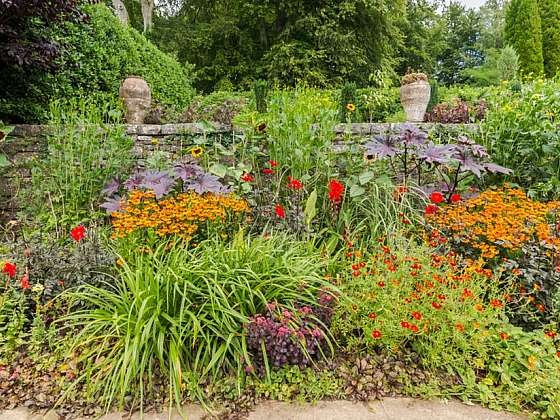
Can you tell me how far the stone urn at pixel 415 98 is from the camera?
416 centimetres

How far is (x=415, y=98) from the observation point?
4199 mm

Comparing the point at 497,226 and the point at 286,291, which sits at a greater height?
the point at 497,226

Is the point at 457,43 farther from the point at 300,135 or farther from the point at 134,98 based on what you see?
the point at 300,135

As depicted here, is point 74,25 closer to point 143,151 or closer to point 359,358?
point 143,151

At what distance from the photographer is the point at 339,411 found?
4.94ft

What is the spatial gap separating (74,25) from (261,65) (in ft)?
27.5

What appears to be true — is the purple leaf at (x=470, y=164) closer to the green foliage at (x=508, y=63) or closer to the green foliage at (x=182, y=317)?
the green foliage at (x=182, y=317)

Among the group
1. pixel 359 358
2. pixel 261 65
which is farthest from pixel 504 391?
pixel 261 65

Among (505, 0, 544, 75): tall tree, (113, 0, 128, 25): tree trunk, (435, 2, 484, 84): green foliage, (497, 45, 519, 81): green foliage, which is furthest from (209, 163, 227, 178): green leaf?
(435, 2, 484, 84): green foliage

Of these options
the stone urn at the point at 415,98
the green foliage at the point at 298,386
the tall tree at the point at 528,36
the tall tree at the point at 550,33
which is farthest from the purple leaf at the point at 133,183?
the tall tree at the point at 550,33

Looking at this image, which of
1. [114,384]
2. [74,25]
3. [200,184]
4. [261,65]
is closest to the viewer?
[114,384]

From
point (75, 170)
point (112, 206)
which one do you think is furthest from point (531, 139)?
point (75, 170)

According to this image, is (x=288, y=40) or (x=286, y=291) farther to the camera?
(x=288, y=40)

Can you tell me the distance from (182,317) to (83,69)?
368 cm
